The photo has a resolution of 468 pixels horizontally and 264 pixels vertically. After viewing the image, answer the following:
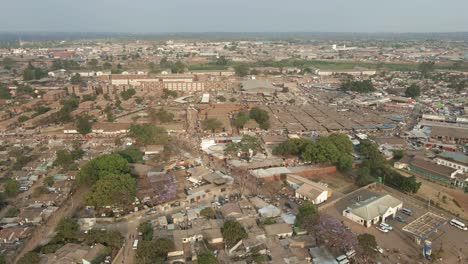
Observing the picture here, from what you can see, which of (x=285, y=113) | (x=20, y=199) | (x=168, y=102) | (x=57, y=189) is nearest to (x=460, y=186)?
(x=285, y=113)

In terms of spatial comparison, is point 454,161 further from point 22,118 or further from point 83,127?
point 22,118

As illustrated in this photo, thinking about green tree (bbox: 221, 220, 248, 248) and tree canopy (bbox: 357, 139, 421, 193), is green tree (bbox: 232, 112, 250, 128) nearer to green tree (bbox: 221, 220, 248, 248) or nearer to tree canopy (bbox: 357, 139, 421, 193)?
tree canopy (bbox: 357, 139, 421, 193)

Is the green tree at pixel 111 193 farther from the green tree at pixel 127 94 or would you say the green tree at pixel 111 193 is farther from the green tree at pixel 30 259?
the green tree at pixel 127 94

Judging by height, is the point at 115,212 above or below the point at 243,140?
below

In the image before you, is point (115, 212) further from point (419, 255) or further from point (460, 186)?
point (460, 186)

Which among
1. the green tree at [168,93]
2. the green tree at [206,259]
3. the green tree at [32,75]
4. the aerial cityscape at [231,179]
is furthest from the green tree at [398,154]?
the green tree at [32,75]

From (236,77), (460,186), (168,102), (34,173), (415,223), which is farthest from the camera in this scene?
(236,77)
